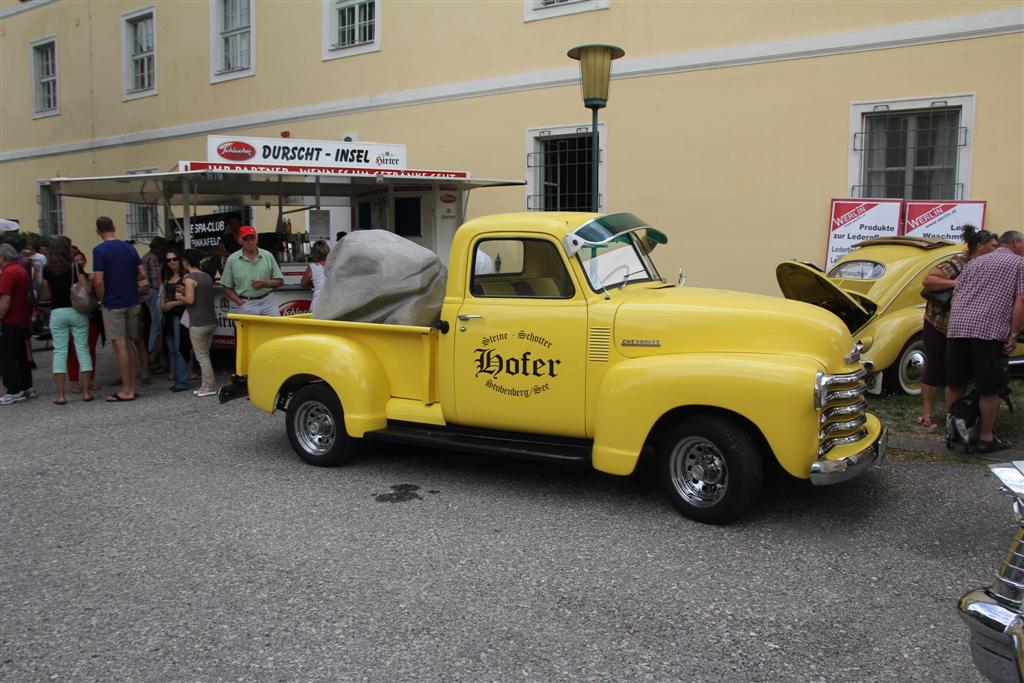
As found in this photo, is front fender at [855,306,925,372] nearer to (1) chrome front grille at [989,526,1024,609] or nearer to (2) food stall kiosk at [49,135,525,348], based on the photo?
(1) chrome front grille at [989,526,1024,609]

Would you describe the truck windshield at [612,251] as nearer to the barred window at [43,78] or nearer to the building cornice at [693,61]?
the building cornice at [693,61]

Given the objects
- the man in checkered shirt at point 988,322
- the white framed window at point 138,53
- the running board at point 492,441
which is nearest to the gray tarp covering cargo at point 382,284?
the running board at point 492,441

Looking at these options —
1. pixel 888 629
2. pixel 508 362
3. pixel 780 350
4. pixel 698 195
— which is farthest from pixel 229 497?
pixel 698 195

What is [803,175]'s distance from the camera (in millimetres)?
10930

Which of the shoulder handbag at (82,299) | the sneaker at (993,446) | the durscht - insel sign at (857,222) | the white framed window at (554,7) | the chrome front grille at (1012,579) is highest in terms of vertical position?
the white framed window at (554,7)

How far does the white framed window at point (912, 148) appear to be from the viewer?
997 cm

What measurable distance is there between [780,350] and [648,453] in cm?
184

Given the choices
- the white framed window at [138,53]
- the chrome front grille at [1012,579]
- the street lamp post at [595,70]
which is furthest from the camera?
the white framed window at [138,53]

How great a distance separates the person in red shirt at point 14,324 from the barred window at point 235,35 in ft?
32.4

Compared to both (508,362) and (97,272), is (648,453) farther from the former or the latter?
(97,272)

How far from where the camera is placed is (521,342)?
545cm

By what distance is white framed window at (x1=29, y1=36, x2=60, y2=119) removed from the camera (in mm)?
22719

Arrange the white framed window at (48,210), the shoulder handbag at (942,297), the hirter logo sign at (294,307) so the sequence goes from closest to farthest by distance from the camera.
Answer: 1. the shoulder handbag at (942,297)
2. the hirter logo sign at (294,307)
3. the white framed window at (48,210)

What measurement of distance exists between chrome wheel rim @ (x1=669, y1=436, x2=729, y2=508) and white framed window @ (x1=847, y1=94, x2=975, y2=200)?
7081 millimetres
